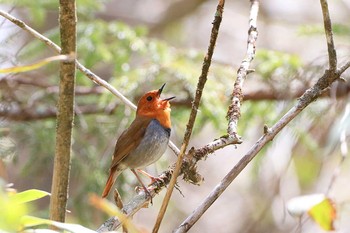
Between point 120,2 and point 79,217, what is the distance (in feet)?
15.6

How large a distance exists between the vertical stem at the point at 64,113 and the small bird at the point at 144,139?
1291 millimetres

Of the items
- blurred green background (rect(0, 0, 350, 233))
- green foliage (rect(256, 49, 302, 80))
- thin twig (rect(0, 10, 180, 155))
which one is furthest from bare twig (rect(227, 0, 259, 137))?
green foliage (rect(256, 49, 302, 80))

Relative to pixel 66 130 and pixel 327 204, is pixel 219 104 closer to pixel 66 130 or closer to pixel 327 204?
pixel 66 130

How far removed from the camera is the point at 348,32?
3992 mm

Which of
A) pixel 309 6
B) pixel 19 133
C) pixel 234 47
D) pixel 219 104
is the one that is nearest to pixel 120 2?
pixel 234 47

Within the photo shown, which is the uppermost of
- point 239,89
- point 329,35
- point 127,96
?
point 127,96

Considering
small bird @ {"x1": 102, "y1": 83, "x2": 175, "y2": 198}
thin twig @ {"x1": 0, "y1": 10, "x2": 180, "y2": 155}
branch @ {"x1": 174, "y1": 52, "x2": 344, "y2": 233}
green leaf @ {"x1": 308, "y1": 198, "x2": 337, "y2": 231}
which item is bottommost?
green leaf @ {"x1": 308, "y1": 198, "x2": 337, "y2": 231}

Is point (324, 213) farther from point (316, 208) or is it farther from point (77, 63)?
point (77, 63)

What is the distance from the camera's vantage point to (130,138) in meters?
3.42

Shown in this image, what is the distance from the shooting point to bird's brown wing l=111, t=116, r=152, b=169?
3311mm

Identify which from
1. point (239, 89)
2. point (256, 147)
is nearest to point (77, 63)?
point (239, 89)

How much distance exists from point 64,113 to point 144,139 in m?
1.50

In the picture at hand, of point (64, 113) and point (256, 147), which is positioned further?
point (64, 113)

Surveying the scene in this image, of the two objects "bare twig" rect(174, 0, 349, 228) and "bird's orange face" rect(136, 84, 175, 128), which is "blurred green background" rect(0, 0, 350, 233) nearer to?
"bird's orange face" rect(136, 84, 175, 128)
